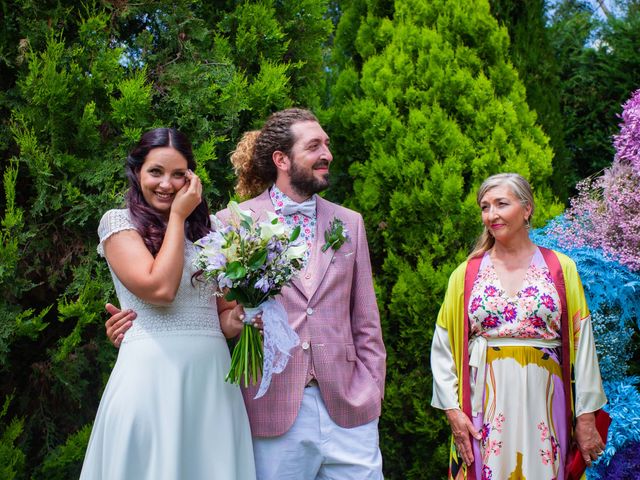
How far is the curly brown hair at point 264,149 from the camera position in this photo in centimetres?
363

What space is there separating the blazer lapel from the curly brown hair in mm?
312

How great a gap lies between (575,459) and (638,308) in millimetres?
1192

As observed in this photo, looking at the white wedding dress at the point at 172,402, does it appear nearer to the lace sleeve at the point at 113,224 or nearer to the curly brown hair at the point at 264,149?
the lace sleeve at the point at 113,224

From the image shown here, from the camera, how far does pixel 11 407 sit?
161 inches

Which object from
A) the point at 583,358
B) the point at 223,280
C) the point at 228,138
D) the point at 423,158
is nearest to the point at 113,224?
the point at 223,280

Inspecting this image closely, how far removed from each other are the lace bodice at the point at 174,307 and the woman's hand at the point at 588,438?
1834mm

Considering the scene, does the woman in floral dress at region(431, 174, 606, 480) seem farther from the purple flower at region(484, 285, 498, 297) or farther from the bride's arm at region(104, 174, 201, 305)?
the bride's arm at region(104, 174, 201, 305)

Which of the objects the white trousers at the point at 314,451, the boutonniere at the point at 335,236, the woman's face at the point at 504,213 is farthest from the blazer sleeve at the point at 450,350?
the boutonniere at the point at 335,236

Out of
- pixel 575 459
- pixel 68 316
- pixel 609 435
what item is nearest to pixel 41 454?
pixel 68 316

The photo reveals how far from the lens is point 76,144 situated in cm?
412

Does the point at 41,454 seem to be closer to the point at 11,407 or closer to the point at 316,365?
the point at 11,407

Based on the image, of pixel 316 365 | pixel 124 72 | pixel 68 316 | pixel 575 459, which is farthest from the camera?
pixel 124 72

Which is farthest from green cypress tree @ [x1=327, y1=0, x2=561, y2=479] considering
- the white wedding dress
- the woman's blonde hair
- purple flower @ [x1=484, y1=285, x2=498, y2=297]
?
the white wedding dress

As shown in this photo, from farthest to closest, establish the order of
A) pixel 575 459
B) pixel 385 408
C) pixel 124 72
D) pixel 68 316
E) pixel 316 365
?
pixel 385 408 → pixel 124 72 → pixel 68 316 → pixel 575 459 → pixel 316 365
